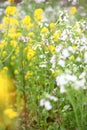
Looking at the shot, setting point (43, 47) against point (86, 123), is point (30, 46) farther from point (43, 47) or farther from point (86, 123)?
point (86, 123)

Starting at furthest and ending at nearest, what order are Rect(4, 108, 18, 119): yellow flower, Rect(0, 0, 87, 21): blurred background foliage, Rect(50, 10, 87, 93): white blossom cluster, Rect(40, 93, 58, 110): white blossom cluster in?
Rect(0, 0, 87, 21): blurred background foliage, Rect(4, 108, 18, 119): yellow flower, Rect(50, 10, 87, 93): white blossom cluster, Rect(40, 93, 58, 110): white blossom cluster

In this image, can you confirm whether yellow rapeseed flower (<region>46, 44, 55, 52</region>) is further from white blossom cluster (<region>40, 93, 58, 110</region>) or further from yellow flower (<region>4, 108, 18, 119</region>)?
white blossom cluster (<region>40, 93, 58, 110</region>)

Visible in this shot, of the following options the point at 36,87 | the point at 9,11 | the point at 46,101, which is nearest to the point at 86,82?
the point at 46,101

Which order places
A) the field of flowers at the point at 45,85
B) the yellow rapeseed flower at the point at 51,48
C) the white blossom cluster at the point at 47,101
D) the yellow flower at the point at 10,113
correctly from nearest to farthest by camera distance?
the white blossom cluster at the point at 47,101 → the yellow flower at the point at 10,113 → the field of flowers at the point at 45,85 → the yellow rapeseed flower at the point at 51,48

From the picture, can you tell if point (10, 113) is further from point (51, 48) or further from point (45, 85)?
point (51, 48)

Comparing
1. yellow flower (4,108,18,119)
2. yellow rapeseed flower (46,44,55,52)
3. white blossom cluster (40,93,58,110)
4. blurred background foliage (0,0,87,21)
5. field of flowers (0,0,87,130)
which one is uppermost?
blurred background foliage (0,0,87,21)

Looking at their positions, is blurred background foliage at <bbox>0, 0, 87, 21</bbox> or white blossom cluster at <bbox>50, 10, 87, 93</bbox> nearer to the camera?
white blossom cluster at <bbox>50, 10, 87, 93</bbox>

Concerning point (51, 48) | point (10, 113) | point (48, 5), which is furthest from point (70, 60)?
point (48, 5)

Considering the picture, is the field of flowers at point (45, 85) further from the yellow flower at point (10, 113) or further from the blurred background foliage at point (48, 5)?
the blurred background foliage at point (48, 5)

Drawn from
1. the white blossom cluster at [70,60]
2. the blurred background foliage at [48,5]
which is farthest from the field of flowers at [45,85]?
the blurred background foliage at [48,5]

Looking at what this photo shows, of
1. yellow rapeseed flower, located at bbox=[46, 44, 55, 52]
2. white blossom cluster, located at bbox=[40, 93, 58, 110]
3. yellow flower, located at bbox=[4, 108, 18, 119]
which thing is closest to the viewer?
white blossom cluster, located at bbox=[40, 93, 58, 110]

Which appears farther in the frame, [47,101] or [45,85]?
[45,85]

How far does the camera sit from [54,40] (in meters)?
3.31

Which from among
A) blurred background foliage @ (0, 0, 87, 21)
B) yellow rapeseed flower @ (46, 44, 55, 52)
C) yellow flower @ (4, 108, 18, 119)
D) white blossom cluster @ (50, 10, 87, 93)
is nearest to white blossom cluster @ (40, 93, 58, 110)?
white blossom cluster @ (50, 10, 87, 93)
